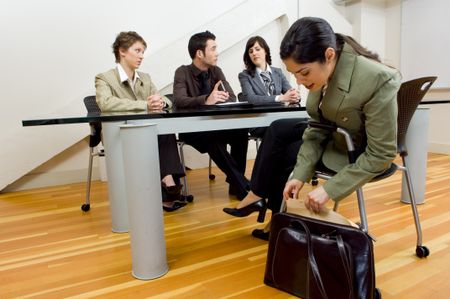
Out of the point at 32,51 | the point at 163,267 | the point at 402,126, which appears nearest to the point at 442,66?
the point at 402,126

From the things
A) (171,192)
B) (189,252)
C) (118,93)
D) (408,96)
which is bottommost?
(189,252)

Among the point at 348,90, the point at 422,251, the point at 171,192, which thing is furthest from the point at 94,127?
the point at 422,251

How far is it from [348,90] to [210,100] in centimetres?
116

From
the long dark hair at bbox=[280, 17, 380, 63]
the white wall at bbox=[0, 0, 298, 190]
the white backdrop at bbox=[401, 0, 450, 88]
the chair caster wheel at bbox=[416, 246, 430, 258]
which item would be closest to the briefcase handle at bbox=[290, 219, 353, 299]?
the long dark hair at bbox=[280, 17, 380, 63]

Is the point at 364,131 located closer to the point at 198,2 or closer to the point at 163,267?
the point at 163,267

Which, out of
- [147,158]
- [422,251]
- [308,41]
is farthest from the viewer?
[422,251]

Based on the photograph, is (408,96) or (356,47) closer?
(356,47)

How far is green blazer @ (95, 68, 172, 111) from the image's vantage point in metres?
1.94

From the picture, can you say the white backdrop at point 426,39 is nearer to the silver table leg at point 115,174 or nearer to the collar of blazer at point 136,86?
the collar of blazer at point 136,86

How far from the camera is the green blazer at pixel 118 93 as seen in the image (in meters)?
1.94

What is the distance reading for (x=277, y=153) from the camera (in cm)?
148

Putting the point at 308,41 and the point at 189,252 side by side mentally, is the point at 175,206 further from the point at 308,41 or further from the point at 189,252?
the point at 308,41

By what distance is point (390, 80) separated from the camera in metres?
1.04

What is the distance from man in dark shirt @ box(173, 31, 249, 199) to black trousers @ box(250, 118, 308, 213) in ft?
2.03
